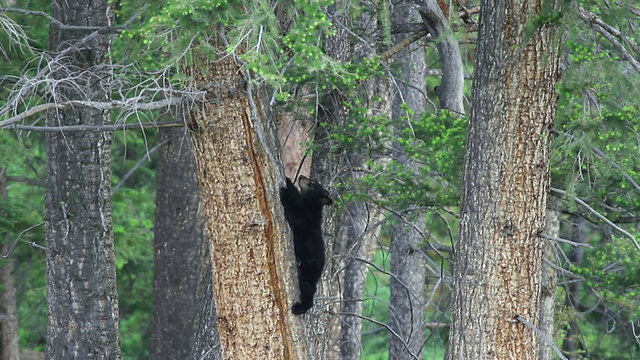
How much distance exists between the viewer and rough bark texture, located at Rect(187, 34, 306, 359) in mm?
6180

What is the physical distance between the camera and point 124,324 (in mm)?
18656

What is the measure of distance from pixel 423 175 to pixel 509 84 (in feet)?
6.60

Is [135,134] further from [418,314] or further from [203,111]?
[203,111]

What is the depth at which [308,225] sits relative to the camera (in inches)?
307

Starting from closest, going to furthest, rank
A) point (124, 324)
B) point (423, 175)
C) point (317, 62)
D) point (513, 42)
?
point (317, 62), point (513, 42), point (423, 175), point (124, 324)

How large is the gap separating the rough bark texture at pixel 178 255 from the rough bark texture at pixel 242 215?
5421 millimetres

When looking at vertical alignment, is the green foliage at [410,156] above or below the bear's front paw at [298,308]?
above

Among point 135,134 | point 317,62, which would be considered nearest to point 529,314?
point 317,62

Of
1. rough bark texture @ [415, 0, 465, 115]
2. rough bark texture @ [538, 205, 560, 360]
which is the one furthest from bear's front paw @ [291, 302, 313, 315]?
rough bark texture @ [538, 205, 560, 360]

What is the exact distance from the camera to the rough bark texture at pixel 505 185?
6.59 m

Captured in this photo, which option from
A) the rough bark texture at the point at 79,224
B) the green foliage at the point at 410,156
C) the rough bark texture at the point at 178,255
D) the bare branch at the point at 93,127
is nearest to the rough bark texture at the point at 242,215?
the bare branch at the point at 93,127

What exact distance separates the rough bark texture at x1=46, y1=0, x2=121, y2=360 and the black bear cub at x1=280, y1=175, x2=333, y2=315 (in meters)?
2.88

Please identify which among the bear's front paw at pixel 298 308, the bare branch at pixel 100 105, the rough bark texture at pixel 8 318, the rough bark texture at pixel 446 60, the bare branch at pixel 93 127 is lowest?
the rough bark texture at pixel 8 318

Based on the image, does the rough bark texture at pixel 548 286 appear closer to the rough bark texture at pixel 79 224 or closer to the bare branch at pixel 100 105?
the rough bark texture at pixel 79 224
